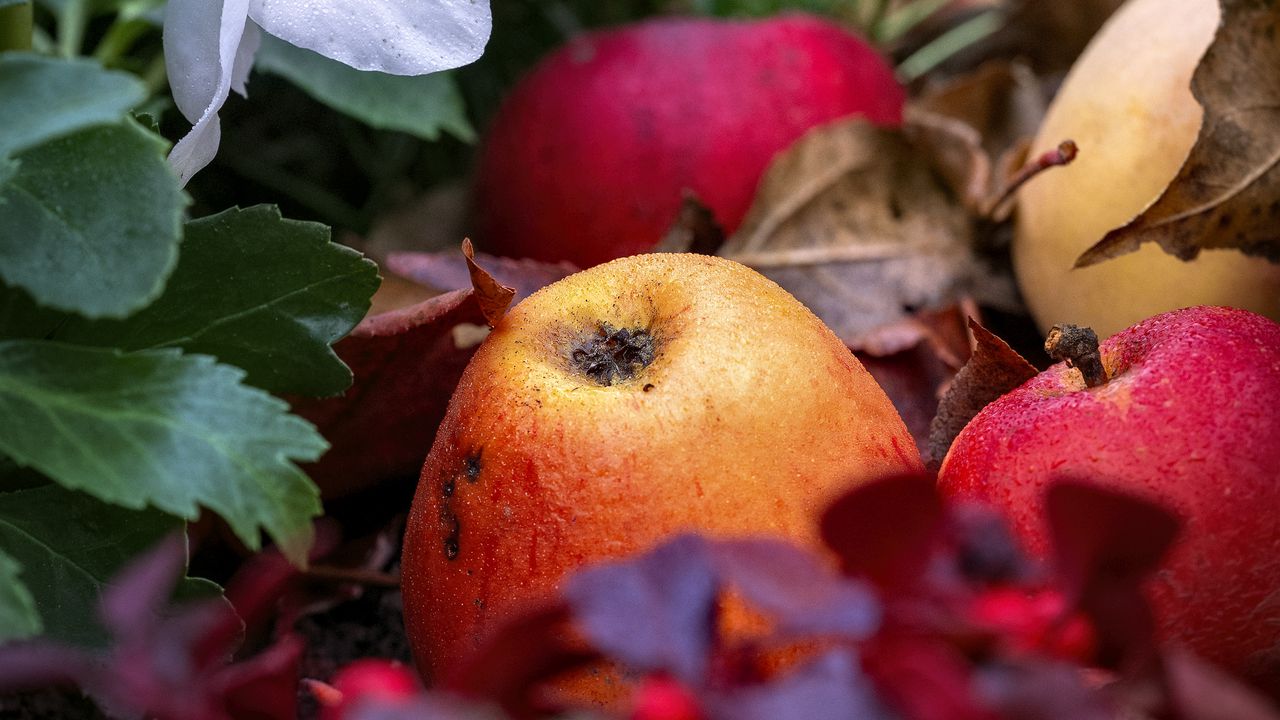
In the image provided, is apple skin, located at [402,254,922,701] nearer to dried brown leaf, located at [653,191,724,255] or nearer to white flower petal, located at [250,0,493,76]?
white flower petal, located at [250,0,493,76]

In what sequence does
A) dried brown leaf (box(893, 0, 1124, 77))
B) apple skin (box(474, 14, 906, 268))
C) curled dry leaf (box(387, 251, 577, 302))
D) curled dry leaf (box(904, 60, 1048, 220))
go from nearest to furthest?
curled dry leaf (box(387, 251, 577, 302))
apple skin (box(474, 14, 906, 268))
curled dry leaf (box(904, 60, 1048, 220))
dried brown leaf (box(893, 0, 1124, 77))

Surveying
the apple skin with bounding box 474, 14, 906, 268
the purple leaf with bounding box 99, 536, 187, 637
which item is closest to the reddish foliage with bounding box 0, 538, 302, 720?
the purple leaf with bounding box 99, 536, 187, 637

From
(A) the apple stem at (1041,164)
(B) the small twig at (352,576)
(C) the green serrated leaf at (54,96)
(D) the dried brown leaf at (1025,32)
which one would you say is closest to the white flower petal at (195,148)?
(C) the green serrated leaf at (54,96)

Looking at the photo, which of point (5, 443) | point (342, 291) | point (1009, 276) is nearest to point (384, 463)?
point (342, 291)

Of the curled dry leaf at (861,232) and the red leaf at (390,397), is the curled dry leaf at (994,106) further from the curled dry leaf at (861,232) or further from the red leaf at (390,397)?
the red leaf at (390,397)

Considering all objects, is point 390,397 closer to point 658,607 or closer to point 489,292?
point 489,292

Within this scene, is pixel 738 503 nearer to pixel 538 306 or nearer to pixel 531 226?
pixel 538 306

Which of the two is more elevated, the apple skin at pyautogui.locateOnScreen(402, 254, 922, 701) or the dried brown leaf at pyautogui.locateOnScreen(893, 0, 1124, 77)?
the apple skin at pyautogui.locateOnScreen(402, 254, 922, 701)
